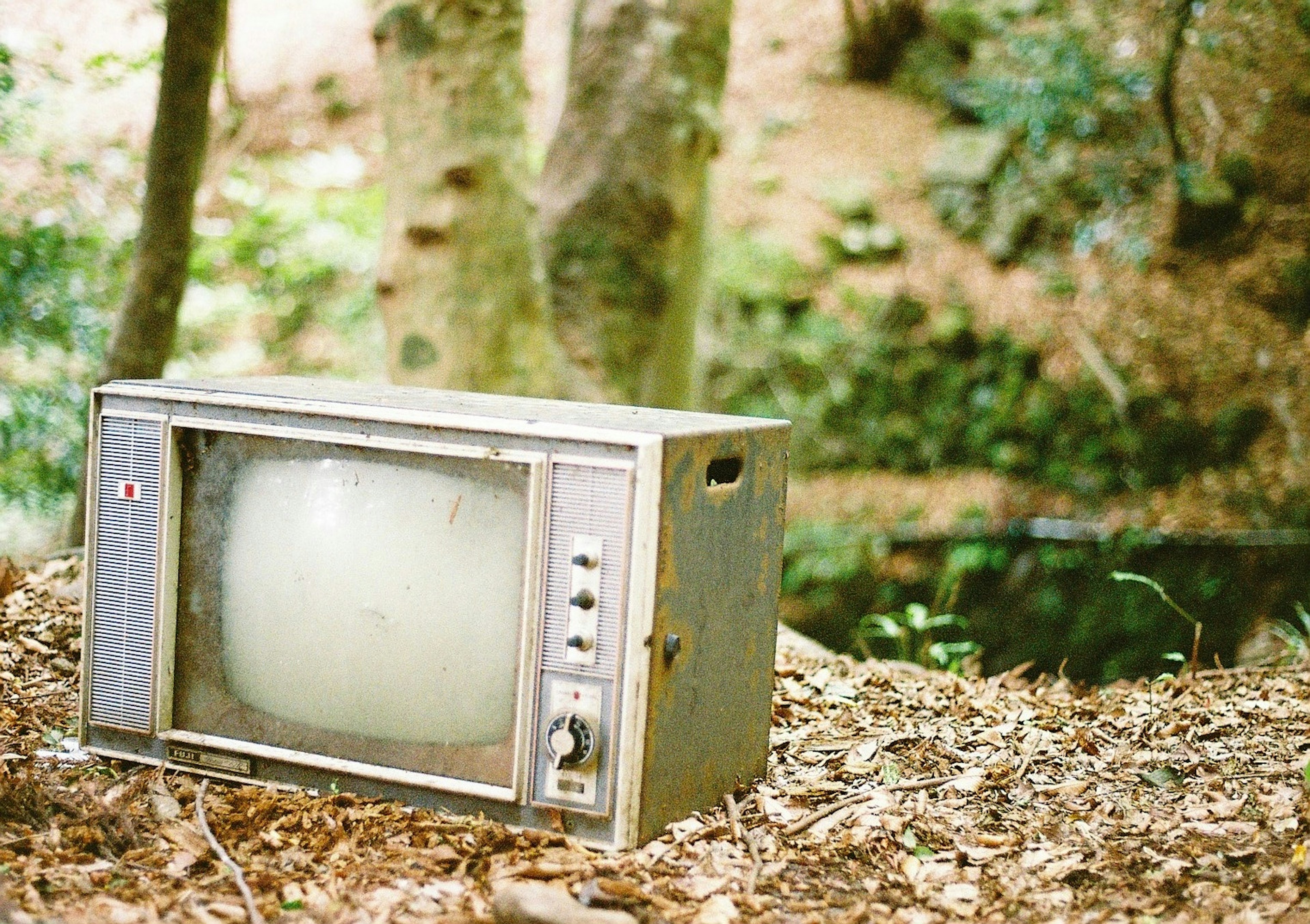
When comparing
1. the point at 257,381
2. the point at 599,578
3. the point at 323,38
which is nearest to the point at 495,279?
the point at 257,381

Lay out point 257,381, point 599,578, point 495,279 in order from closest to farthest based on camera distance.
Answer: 1. point 599,578
2. point 257,381
3. point 495,279

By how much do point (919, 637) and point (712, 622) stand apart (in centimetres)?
454

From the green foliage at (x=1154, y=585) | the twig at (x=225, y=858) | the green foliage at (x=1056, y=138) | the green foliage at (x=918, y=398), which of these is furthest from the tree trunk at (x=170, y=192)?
the green foliage at (x=918, y=398)

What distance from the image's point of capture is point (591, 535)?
2.12 m

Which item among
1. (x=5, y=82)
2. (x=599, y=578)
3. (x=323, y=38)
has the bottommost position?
(x=599, y=578)

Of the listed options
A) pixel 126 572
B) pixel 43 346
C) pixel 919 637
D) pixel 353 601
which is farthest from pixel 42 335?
pixel 919 637

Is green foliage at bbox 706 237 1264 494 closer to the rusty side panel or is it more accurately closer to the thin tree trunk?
the thin tree trunk

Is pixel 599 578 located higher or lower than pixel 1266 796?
higher

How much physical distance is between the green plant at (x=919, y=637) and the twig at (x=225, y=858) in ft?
7.87

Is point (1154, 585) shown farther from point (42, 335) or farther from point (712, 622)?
point (42, 335)

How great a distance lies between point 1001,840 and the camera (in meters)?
2.37

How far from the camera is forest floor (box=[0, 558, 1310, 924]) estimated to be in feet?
6.60

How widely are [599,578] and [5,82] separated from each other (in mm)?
3252

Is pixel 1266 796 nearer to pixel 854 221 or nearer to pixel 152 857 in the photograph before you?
pixel 152 857
